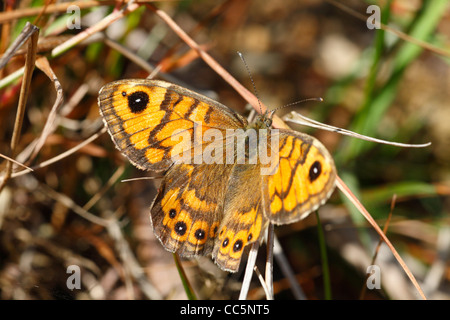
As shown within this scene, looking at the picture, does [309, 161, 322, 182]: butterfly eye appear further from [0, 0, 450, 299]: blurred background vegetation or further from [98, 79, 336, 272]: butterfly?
[0, 0, 450, 299]: blurred background vegetation

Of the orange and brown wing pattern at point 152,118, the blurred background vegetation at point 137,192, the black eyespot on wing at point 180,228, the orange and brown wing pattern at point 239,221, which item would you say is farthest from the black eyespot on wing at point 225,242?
the blurred background vegetation at point 137,192

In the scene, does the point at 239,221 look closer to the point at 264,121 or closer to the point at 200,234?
the point at 200,234

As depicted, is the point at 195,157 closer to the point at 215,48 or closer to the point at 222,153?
the point at 222,153

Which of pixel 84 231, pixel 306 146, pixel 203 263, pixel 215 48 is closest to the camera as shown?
pixel 306 146

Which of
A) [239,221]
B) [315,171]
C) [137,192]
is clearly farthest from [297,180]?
[137,192]
